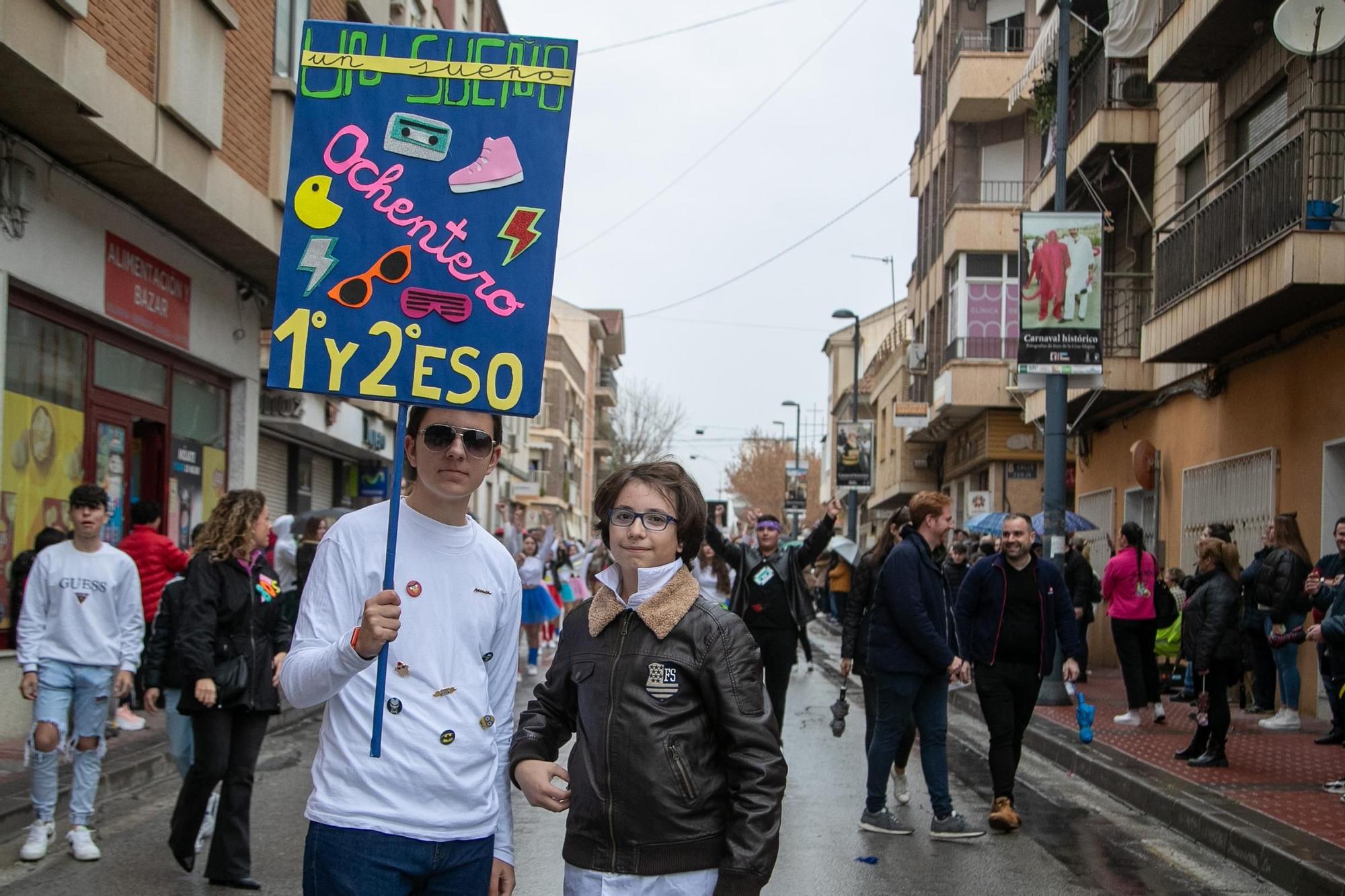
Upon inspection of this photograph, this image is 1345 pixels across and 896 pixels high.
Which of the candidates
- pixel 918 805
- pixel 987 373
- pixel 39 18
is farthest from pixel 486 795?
pixel 987 373

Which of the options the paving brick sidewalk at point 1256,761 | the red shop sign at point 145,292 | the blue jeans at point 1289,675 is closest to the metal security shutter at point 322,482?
the red shop sign at point 145,292

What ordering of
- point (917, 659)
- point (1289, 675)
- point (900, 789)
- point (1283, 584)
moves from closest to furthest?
point (917, 659)
point (900, 789)
point (1283, 584)
point (1289, 675)

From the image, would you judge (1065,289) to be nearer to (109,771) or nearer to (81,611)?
(109,771)

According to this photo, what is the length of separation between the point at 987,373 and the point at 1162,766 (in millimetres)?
19569

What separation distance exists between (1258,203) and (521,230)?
12.5 m

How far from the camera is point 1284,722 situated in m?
13.8

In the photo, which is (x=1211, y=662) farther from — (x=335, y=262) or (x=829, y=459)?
(x=829, y=459)

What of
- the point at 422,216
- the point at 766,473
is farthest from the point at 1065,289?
the point at 766,473

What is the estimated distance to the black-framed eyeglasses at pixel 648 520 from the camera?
365 cm

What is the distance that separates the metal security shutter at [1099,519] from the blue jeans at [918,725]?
49.6 ft

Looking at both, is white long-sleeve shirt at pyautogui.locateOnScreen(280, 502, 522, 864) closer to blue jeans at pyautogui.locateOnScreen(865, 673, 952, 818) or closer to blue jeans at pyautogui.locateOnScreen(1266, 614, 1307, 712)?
blue jeans at pyautogui.locateOnScreen(865, 673, 952, 818)

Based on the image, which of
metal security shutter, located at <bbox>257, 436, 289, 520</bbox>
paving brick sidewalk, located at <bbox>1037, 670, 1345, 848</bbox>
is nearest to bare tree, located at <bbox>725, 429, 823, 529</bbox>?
metal security shutter, located at <bbox>257, 436, 289, 520</bbox>

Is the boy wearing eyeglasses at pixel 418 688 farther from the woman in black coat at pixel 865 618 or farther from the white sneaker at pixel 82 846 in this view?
the woman in black coat at pixel 865 618

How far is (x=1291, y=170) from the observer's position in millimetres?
13867
